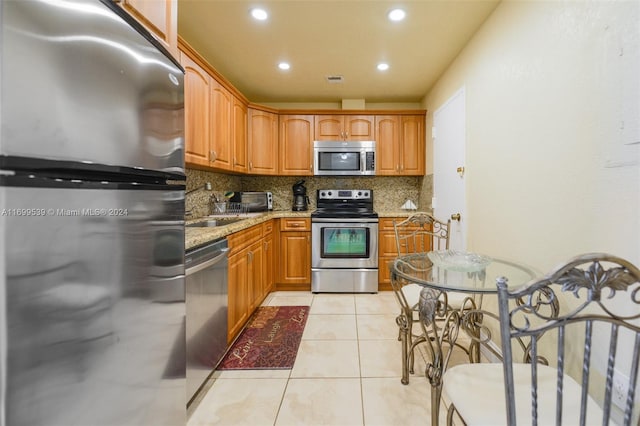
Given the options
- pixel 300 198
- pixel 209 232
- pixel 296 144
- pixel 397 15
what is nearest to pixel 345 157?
pixel 296 144

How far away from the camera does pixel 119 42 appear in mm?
756

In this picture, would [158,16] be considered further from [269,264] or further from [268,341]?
[269,264]

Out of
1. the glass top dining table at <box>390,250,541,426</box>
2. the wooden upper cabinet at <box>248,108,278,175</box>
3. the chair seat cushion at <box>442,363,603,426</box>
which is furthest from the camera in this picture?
Result: the wooden upper cabinet at <box>248,108,278,175</box>

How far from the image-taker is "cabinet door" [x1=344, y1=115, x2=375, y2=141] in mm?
3686

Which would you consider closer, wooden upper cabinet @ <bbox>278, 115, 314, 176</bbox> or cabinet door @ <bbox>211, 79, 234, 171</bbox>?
cabinet door @ <bbox>211, 79, 234, 171</bbox>

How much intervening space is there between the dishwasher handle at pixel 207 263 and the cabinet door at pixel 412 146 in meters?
2.67

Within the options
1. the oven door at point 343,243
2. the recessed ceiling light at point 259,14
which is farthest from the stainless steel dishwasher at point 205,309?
the recessed ceiling light at point 259,14

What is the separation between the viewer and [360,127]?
3.69m

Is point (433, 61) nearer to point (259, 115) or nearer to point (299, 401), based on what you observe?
point (259, 115)

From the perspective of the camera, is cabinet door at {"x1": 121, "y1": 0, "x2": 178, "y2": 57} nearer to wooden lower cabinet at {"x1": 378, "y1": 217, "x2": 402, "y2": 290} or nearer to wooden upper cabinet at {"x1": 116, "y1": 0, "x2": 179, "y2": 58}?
wooden upper cabinet at {"x1": 116, "y1": 0, "x2": 179, "y2": 58}

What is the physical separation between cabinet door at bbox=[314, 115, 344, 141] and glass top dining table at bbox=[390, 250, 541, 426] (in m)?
2.38

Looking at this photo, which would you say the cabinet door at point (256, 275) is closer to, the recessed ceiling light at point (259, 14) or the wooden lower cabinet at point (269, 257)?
the wooden lower cabinet at point (269, 257)

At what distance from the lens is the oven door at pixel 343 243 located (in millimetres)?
3299

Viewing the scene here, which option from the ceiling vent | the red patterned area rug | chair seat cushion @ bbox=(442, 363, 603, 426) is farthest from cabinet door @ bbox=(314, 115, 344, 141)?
chair seat cushion @ bbox=(442, 363, 603, 426)
